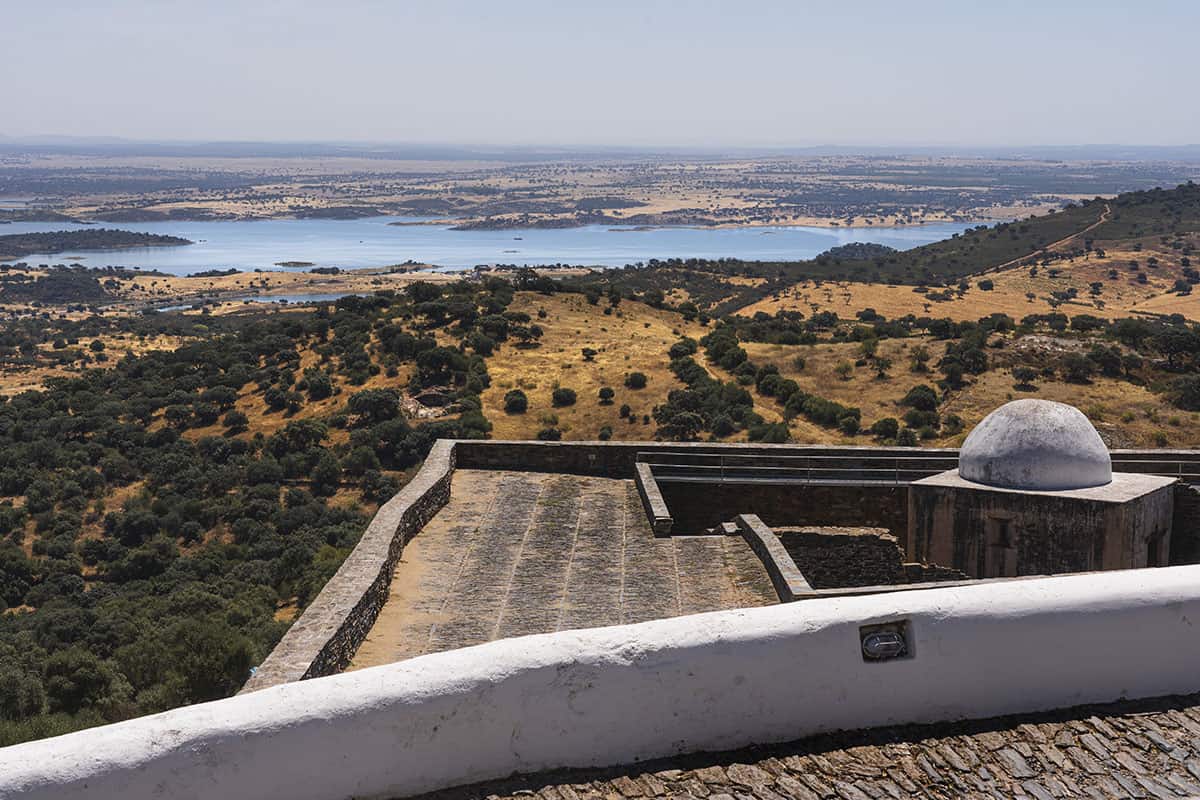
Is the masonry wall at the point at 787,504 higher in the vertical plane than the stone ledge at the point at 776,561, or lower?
lower

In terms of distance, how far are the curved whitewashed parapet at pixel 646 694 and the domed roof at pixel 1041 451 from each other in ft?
19.4

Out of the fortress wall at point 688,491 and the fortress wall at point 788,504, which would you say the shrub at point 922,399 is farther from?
the fortress wall at point 788,504

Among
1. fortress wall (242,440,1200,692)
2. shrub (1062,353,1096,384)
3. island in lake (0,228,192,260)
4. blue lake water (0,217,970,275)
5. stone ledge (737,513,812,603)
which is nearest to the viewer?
stone ledge (737,513,812,603)

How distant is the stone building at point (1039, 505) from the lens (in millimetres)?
10859

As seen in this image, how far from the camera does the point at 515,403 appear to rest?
39.6m

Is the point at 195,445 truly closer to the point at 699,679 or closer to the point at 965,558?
the point at 965,558

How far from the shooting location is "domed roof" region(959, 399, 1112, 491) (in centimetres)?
1130

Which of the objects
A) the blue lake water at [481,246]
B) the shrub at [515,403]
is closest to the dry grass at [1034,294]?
the shrub at [515,403]

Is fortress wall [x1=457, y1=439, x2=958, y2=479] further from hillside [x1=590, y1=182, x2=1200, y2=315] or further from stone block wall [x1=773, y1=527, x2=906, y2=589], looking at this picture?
hillside [x1=590, y1=182, x2=1200, y2=315]

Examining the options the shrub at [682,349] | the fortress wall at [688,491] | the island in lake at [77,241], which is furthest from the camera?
the island in lake at [77,241]

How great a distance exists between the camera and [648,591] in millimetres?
10102

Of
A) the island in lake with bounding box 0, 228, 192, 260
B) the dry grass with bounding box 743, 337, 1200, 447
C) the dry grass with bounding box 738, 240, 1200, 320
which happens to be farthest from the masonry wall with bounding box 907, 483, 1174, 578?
the island in lake with bounding box 0, 228, 192, 260

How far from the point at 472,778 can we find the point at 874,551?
8996mm

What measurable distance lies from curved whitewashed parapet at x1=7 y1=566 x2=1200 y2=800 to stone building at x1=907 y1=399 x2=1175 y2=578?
5.56 m
